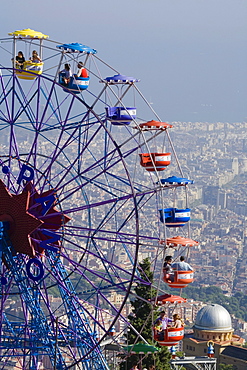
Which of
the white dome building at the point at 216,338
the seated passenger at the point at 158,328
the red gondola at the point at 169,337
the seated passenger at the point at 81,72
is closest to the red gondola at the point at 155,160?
the seated passenger at the point at 81,72

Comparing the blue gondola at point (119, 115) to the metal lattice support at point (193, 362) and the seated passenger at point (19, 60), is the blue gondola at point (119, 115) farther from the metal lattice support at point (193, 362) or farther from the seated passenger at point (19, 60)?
the metal lattice support at point (193, 362)

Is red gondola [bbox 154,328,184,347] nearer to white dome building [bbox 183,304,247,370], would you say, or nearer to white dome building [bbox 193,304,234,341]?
white dome building [bbox 183,304,247,370]

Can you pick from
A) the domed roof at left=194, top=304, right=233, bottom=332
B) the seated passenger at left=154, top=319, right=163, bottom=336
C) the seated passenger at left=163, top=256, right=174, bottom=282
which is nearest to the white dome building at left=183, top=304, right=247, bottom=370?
the domed roof at left=194, top=304, right=233, bottom=332

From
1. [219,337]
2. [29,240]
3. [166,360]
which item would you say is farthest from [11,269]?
[219,337]

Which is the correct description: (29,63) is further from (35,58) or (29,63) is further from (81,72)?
(81,72)

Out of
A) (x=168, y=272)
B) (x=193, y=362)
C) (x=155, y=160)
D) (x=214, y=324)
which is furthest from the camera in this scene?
(x=214, y=324)

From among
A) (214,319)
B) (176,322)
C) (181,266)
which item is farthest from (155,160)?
(214,319)

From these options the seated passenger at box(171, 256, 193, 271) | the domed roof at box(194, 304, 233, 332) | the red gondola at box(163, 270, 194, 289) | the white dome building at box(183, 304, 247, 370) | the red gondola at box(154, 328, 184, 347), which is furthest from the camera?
the domed roof at box(194, 304, 233, 332)

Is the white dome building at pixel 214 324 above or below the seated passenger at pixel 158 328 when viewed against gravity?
below

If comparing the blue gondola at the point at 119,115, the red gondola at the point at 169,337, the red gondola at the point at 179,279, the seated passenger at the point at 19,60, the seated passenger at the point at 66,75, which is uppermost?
the seated passenger at the point at 19,60
